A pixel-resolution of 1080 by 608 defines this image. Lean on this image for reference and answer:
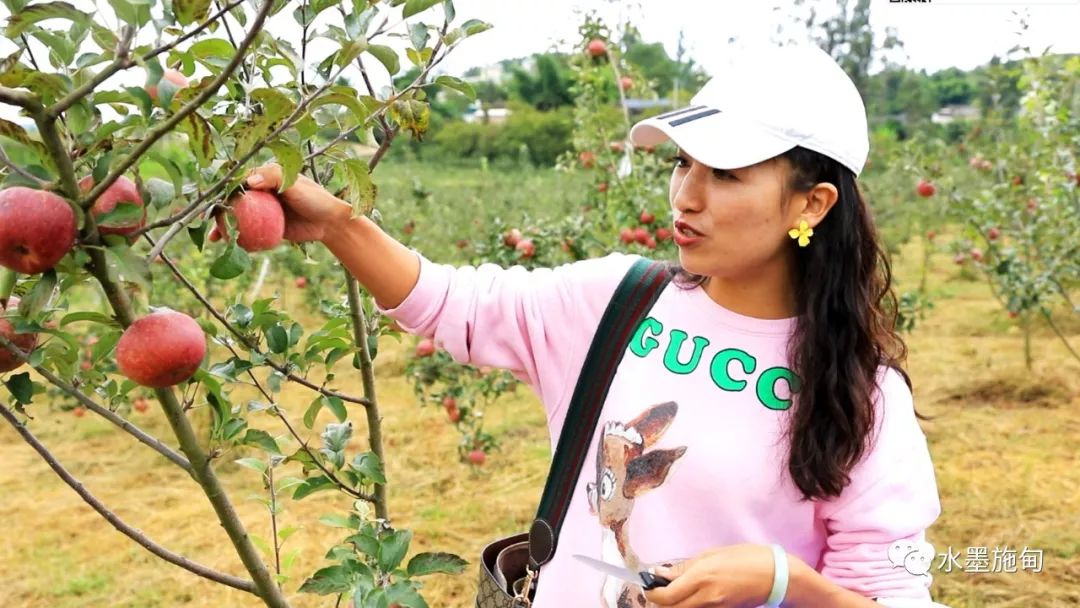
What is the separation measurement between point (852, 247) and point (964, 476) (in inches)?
123

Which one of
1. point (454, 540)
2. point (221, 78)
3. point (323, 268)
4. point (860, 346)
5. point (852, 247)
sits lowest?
point (454, 540)

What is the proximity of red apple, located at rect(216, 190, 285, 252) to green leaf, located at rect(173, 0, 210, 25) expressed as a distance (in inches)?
8.1

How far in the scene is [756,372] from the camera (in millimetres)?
1147

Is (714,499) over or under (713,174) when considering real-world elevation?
under

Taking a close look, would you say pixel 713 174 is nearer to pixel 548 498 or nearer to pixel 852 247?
pixel 852 247

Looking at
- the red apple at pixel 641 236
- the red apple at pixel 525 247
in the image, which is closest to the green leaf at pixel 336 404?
the red apple at pixel 525 247

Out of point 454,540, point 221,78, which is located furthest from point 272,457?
point 454,540

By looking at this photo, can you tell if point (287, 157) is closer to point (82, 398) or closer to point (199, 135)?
point (199, 135)

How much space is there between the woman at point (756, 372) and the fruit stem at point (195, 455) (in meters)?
0.22

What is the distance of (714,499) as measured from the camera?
3.61 ft

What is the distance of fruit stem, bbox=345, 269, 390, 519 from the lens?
4.58ft

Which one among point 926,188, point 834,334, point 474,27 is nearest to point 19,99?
point 474,27

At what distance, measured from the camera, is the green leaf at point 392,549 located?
120cm

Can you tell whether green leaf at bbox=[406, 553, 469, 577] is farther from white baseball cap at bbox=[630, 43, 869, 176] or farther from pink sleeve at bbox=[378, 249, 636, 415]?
white baseball cap at bbox=[630, 43, 869, 176]
